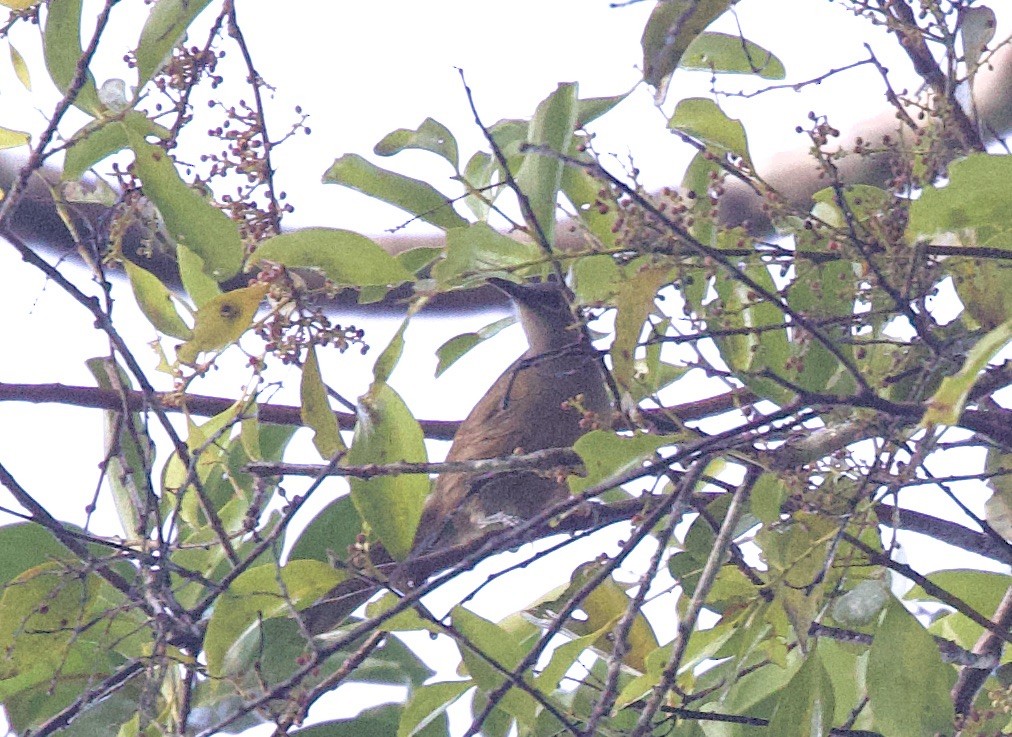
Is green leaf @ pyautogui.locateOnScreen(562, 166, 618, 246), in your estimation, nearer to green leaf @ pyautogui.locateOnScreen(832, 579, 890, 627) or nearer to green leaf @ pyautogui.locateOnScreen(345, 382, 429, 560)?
green leaf @ pyautogui.locateOnScreen(345, 382, 429, 560)

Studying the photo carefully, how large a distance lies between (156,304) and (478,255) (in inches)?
10.2

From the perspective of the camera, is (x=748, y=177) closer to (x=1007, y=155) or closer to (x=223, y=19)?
(x=1007, y=155)

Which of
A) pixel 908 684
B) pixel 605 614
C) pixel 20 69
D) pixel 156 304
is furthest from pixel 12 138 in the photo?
pixel 908 684

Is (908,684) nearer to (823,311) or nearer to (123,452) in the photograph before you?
(823,311)

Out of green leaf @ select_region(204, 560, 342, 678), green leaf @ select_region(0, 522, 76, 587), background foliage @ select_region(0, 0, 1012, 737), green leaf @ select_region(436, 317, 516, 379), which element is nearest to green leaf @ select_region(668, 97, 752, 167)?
background foliage @ select_region(0, 0, 1012, 737)

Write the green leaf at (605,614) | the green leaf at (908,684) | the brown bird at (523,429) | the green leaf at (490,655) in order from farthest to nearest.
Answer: the brown bird at (523,429)
the green leaf at (605,614)
the green leaf at (490,655)
the green leaf at (908,684)

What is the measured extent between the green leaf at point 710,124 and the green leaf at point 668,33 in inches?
1.4

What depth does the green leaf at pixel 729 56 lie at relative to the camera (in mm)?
770

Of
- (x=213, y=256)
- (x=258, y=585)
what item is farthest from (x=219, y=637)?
(x=213, y=256)

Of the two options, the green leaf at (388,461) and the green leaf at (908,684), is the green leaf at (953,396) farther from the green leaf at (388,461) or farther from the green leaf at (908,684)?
the green leaf at (388,461)

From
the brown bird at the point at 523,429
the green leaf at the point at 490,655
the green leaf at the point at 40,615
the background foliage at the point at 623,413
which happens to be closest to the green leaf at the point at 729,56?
the background foliage at the point at 623,413

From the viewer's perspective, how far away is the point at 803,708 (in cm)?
66

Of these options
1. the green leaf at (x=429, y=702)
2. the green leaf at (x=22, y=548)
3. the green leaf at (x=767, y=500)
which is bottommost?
the green leaf at (x=429, y=702)

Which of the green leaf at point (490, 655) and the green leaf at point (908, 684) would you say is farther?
the green leaf at point (490, 655)
